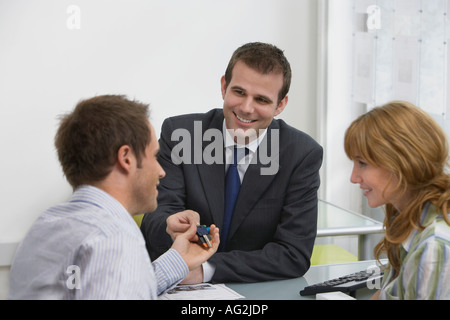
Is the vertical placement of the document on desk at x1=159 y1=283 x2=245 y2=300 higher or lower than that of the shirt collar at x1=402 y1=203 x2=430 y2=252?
lower

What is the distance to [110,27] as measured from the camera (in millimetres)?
3812

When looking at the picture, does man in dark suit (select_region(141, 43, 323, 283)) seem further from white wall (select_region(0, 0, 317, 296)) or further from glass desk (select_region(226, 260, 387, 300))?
white wall (select_region(0, 0, 317, 296))

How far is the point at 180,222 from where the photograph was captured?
207cm

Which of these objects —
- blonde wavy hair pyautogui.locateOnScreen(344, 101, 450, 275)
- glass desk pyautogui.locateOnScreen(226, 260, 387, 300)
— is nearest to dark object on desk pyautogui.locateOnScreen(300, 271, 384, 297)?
glass desk pyautogui.locateOnScreen(226, 260, 387, 300)

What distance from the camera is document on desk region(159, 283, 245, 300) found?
72.4 inches

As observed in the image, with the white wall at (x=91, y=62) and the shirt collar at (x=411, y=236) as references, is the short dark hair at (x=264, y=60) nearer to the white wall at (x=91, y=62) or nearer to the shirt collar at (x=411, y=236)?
the shirt collar at (x=411, y=236)

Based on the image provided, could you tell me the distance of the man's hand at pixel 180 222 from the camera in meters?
2.04

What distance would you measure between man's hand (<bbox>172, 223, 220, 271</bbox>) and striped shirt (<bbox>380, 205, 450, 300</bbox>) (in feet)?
1.83

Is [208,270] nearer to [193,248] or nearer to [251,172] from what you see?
[193,248]

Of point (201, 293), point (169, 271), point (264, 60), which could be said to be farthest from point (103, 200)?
point (264, 60)

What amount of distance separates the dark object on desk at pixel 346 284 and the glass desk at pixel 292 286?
0.09 feet

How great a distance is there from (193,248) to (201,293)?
14 cm

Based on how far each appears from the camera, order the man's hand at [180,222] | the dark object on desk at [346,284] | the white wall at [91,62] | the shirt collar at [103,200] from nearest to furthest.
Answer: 1. the shirt collar at [103,200]
2. the dark object on desk at [346,284]
3. the man's hand at [180,222]
4. the white wall at [91,62]

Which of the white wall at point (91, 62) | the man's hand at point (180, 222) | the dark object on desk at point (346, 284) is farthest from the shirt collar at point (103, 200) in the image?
the white wall at point (91, 62)
